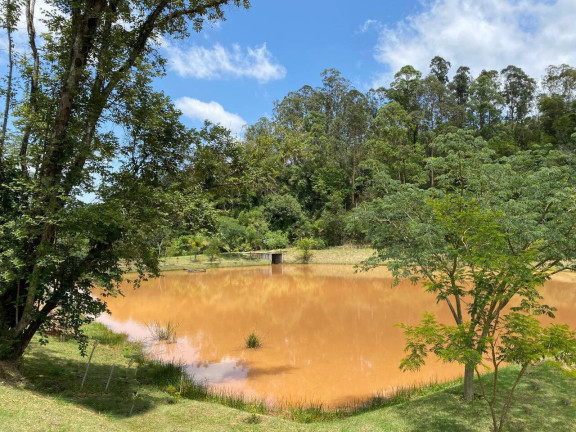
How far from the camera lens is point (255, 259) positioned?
117 feet

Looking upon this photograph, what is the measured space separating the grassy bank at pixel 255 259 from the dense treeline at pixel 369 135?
1700 millimetres

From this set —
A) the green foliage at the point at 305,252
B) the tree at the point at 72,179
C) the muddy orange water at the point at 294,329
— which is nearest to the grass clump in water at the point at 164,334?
the muddy orange water at the point at 294,329

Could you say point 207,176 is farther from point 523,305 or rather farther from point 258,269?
point 258,269

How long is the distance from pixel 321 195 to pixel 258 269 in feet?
65.1

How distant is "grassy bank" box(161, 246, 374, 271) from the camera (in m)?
32.2

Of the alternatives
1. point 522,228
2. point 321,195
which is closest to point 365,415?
point 522,228

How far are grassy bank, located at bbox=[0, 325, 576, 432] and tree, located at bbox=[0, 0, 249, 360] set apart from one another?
49.0 inches

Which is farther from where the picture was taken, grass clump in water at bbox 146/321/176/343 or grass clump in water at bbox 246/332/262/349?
grass clump in water at bbox 146/321/176/343

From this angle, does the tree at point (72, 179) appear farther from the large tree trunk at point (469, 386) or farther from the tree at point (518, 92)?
the tree at point (518, 92)

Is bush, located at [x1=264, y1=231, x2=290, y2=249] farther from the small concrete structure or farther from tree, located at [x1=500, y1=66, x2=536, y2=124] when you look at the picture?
tree, located at [x1=500, y1=66, x2=536, y2=124]

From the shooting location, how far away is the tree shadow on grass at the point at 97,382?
6.28m

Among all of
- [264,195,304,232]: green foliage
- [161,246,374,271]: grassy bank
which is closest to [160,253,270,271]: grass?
[161,246,374,271]: grassy bank

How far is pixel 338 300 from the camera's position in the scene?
17.9 m

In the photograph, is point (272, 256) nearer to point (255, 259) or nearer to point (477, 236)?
point (255, 259)
